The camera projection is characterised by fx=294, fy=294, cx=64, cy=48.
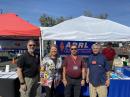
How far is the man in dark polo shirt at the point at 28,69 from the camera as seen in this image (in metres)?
5.54

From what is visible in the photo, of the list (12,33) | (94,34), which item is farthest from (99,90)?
(12,33)

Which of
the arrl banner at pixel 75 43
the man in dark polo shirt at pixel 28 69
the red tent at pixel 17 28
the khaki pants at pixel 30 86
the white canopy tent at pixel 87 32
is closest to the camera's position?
the man in dark polo shirt at pixel 28 69

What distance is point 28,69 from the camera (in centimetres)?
560

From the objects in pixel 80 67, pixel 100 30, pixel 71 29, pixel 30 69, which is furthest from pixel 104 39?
pixel 30 69

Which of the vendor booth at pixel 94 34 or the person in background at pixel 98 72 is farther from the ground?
the vendor booth at pixel 94 34

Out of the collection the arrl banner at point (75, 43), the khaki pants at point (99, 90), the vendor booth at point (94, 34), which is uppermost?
the vendor booth at point (94, 34)

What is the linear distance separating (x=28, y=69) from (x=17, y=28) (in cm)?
264

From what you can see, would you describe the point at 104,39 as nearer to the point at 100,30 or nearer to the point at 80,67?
the point at 100,30

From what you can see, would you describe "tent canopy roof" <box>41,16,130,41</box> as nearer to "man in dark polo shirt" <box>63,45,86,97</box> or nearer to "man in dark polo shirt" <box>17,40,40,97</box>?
"man in dark polo shirt" <box>63,45,86,97</box>

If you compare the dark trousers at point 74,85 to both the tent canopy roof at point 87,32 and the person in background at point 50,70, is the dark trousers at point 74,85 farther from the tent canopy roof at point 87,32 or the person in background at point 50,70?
the tent canopy roof at point 87,32

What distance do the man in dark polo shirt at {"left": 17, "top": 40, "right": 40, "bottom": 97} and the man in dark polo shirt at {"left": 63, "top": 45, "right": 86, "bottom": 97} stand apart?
99 cm

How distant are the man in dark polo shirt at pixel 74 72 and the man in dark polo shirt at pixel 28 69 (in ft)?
3.25

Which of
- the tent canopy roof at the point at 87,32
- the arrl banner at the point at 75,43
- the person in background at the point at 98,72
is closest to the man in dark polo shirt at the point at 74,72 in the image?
the person in background at the point at 98,72

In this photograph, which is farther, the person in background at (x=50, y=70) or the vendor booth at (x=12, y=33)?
the vendor booth at (x=12, y=33)
